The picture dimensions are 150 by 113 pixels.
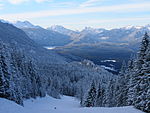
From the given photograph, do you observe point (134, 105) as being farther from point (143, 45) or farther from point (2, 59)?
point (2, 59)

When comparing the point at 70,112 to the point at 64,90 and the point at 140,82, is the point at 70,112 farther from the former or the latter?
the point at 64,90

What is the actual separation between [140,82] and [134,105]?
3.75 meters

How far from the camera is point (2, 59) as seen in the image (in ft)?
118

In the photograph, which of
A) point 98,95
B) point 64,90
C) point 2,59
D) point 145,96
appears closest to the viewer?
point 145,96

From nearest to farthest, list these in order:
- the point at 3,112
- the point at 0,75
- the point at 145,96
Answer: the point at 3,112, the point at 145,96, the point at 0,75

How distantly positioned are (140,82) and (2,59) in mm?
23088

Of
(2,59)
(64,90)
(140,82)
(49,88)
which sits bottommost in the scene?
(64,90)

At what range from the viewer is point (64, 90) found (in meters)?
128

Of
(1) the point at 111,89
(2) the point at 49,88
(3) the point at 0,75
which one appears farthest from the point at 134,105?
(2) the point at 49,88

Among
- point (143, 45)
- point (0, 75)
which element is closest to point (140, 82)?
point (143, 45)

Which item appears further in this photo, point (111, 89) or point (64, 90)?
point (64, 90)

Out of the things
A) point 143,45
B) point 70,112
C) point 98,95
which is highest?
point 143,45

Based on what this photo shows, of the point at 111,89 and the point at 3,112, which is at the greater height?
the point at 3,112

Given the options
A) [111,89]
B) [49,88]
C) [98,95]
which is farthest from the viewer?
[49,88]
